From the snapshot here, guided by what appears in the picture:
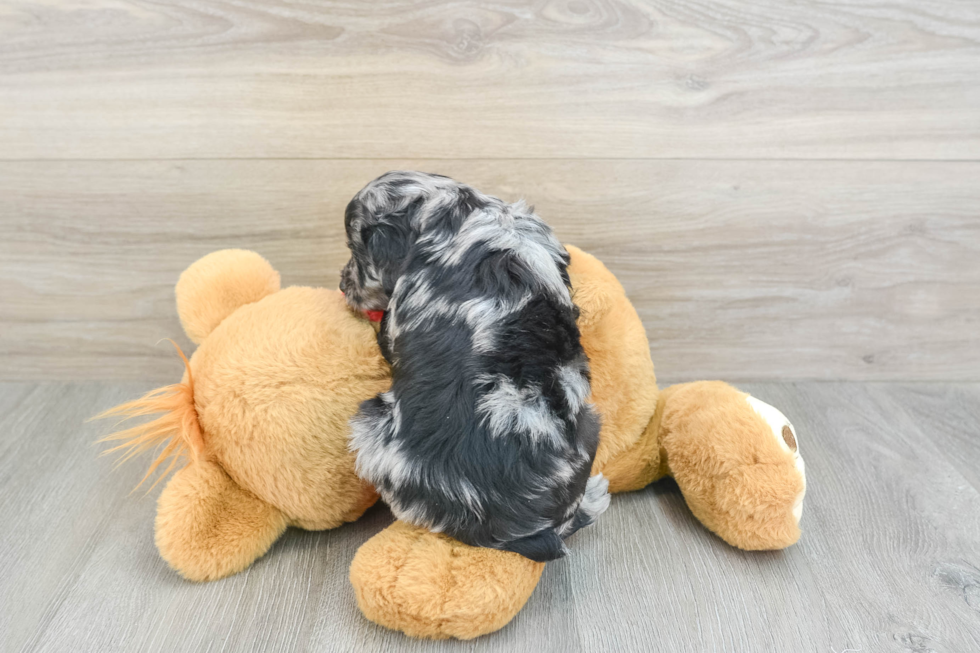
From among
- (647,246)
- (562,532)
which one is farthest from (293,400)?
(647,246)

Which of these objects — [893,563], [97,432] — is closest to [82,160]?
[97,432]

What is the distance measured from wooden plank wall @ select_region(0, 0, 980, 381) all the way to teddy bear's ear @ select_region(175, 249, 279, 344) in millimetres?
220

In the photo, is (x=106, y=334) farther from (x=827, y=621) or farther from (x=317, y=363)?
(x=827, y=621)

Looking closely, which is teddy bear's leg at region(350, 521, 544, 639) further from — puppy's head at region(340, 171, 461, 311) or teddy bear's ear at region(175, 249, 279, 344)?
teddy bear's ear at region(175, 249, 279, 344)

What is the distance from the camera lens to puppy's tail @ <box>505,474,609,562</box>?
2.70ft

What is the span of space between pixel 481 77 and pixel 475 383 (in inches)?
26.5

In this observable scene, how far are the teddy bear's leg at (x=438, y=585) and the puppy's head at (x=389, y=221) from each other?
324 millimetres

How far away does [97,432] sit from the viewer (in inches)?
50.4

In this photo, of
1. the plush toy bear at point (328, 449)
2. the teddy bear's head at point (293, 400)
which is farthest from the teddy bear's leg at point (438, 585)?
the teddy bear's head at point (293, 400)

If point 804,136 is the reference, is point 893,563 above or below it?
below

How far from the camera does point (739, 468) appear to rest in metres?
0.96

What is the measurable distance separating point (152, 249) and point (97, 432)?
37cm

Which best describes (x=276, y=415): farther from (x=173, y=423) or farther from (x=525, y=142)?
(x=525, y=142)

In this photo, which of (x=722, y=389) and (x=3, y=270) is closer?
(x=722, y=389)
